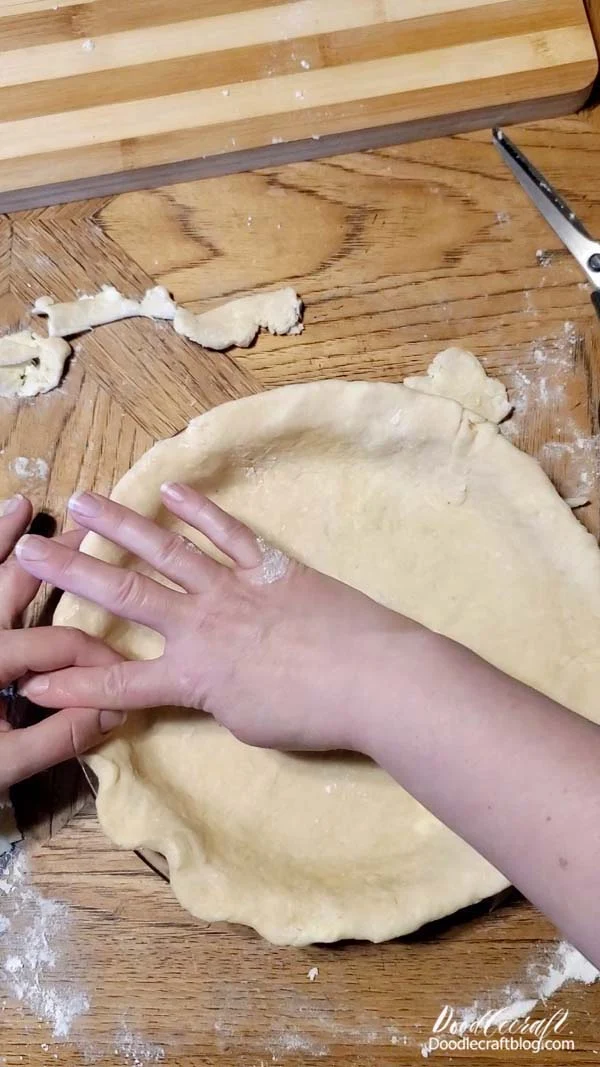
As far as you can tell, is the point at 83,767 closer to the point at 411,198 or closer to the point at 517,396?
the point at 517,396

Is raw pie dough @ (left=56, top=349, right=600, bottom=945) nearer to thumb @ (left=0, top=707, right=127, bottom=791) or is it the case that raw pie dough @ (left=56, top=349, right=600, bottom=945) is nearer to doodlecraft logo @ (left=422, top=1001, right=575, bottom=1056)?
thumb @ (left=0, top=707, right=127, bottom=791)

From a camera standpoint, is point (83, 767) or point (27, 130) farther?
point (27, 130)

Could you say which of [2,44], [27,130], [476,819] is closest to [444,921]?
[476,819]

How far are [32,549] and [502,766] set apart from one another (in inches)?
16.4

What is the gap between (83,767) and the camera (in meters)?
0.84

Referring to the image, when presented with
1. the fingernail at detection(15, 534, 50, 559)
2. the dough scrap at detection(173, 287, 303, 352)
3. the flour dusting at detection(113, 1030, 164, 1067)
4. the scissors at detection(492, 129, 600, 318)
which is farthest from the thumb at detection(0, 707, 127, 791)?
the scissors at detection(492, 129, 600, 318)

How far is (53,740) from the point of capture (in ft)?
2.54

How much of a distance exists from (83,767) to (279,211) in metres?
0.64

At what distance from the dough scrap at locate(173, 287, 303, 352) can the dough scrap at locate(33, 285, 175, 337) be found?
24mm

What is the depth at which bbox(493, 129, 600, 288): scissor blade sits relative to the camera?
3.23 ft

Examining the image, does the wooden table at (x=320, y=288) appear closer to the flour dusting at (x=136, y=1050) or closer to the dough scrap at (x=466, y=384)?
the dough scrap at (x=466, y=384)

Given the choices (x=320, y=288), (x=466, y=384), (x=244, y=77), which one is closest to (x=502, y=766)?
(x=466, y=384)

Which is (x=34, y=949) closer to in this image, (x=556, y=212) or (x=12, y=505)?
(x=12, y=505)

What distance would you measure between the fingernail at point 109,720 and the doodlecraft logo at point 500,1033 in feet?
1.43
